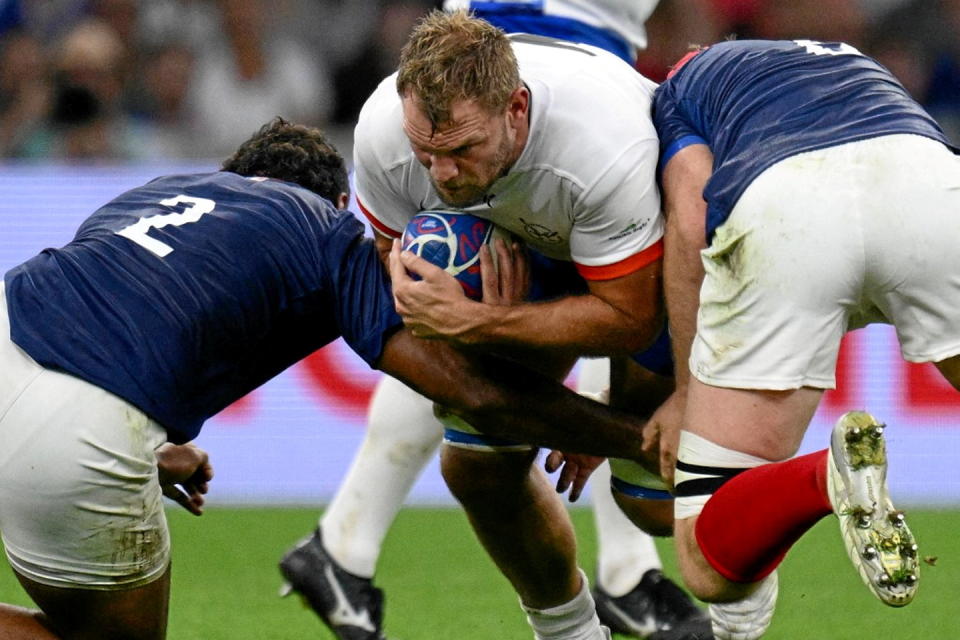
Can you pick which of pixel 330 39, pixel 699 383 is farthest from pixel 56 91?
pixel 699 383

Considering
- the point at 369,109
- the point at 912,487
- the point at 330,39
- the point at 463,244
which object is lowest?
the point at 912,487

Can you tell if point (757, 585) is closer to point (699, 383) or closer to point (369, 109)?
point (699, 383)

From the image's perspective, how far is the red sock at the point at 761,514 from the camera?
3508 mm

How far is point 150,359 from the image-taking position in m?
3.71

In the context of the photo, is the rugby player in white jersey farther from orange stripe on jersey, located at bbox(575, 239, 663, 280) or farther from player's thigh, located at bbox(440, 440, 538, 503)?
player's thigh, located at bbox(440, 440, 538, 503)

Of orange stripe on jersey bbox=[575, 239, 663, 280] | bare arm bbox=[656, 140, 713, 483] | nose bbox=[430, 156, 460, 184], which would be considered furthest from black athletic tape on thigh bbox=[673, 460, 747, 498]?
nose bbox=[430, 156, 460, 184]

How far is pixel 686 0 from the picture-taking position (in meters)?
9.17

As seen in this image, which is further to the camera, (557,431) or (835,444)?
(557,431)

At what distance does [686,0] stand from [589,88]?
5456 millimetres

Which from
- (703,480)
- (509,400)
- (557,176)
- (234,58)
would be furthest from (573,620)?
(234,58)

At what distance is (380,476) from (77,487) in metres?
1.56

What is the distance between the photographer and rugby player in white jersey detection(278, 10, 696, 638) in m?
3.80

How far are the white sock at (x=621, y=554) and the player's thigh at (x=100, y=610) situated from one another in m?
1.75

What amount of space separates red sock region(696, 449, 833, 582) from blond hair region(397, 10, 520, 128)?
1.03m
